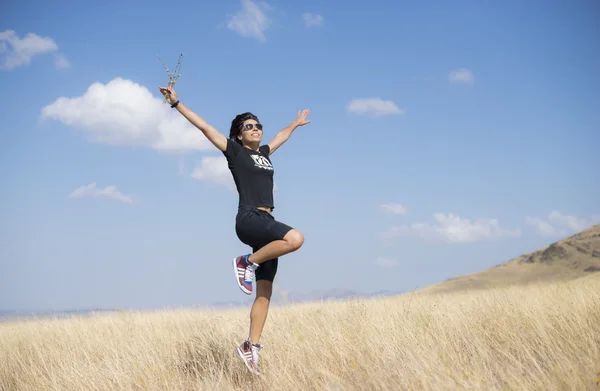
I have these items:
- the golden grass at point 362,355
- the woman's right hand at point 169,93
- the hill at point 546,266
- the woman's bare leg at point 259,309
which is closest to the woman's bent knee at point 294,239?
the woman's bare leg at point 259,309

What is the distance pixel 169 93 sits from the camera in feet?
17.9

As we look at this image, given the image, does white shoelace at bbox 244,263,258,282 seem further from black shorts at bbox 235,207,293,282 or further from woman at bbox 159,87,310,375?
black shorts at bbox 235,207,293,282

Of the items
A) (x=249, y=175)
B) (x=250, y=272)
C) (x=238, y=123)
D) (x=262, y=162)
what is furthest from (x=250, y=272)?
(x=238, y=123)

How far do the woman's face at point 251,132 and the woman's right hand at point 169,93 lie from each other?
86 cm

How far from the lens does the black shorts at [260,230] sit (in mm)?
5051

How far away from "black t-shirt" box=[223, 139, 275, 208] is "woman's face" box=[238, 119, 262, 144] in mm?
223

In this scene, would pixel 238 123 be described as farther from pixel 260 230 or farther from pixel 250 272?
pixel 250 272

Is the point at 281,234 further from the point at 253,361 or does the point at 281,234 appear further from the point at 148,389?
the point at 148,389

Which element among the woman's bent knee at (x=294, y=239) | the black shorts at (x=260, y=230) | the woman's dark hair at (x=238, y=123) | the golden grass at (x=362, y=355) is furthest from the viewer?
the woman's dark hair at (x=238, y=123)

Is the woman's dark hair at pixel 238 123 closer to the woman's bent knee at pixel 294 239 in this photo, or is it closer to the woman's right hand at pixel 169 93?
the woman's right hand at pixel 169 93

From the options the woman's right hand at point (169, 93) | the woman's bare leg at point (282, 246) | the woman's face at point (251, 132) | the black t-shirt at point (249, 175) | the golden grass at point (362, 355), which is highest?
the woman's right hand at point (169, 93)

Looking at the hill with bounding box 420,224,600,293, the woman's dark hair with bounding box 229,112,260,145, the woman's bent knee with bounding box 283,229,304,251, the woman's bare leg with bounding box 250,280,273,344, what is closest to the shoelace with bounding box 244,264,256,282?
the woman's bare leg with bounding box 250,280,273,344

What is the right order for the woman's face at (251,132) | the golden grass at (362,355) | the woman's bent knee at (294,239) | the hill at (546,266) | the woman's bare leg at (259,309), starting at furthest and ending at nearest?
the hill at (546,266) → the woman's face at (251,132) → the woman's bare leg at (259,309) → the woman's bent knee at (294,239) → the golden grass at (362,355)

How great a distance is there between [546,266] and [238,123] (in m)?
29.6
